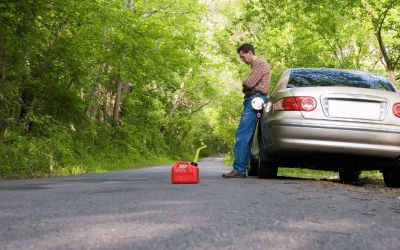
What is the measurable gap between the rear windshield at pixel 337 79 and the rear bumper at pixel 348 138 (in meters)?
0.76

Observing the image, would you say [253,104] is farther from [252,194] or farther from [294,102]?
[252,194]

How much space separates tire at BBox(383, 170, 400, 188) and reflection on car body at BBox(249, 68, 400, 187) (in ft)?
0.07

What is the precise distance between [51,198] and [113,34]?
340 inches

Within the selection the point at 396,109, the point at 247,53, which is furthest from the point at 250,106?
the point at 396,109

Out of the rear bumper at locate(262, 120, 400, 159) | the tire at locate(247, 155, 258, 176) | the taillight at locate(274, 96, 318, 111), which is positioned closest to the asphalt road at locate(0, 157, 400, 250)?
the rear bumper at locate(262, 120, 400, 159)

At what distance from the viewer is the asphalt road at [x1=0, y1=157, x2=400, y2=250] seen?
2029mm

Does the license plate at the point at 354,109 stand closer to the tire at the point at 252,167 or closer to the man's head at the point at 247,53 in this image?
the man's head at the point at 247,53

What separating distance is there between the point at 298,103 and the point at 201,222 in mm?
3111

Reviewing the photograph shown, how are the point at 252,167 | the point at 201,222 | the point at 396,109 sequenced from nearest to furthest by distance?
the point at 201,222
the point at 396,109
the point at 252,167

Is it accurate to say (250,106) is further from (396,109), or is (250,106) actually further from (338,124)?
(396,109)

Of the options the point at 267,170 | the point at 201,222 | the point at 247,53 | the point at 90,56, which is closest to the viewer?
the point at 201,222

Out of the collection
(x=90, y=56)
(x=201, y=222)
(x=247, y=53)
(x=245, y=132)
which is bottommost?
(x=201, y=222)

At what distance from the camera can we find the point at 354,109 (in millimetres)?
5008

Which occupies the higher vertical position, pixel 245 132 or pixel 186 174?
pixel 245 132
